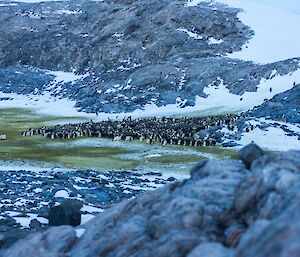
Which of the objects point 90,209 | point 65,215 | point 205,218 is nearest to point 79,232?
point 65,215

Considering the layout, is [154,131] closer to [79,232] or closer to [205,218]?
[79,232]

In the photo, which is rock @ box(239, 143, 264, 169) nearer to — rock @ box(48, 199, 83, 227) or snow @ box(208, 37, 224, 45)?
rock @ box(48, 199, 83, 227)

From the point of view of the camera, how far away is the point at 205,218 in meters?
12.5

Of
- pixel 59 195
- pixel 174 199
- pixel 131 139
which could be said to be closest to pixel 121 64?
pixel 131 139

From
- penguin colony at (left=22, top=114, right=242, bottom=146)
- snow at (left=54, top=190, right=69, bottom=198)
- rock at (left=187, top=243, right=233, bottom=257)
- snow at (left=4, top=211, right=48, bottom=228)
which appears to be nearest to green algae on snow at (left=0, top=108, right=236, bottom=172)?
penguin colony at (left=22, top=114, right=242, bottom=146)

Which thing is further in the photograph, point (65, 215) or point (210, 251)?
point (65, 215)

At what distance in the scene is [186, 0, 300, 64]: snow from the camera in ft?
367

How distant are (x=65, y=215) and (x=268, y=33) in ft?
364

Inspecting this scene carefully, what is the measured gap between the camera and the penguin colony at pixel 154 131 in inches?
2381

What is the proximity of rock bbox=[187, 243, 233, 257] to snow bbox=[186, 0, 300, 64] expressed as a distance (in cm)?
9982

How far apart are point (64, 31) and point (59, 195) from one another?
5017 inches

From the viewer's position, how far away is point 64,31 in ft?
500

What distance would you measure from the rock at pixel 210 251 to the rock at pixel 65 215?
1116 centimetres

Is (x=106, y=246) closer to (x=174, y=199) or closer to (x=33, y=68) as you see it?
(x=174, y=199)
